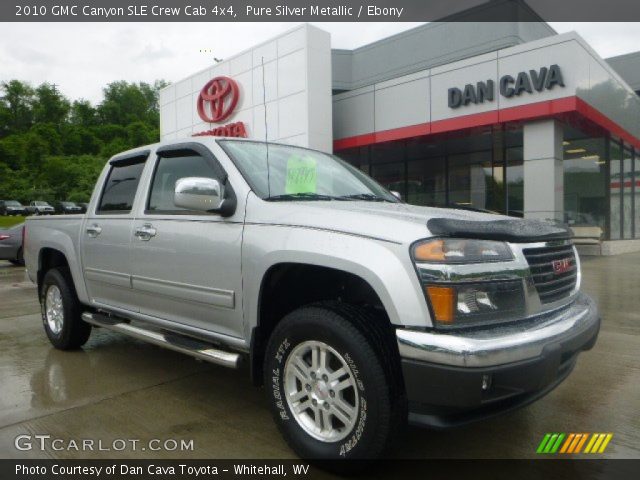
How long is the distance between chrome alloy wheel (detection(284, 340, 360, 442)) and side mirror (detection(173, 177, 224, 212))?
3.41 ft

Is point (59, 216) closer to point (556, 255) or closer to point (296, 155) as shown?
point (296, 155)

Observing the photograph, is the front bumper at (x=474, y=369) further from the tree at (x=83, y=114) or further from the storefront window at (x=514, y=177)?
the tree at (x=83, y=114)

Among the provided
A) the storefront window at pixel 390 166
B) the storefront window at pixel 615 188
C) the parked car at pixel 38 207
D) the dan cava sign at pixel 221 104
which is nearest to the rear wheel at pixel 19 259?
the dan cava sign at pixel 221 104

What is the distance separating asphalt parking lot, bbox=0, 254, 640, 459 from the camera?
3035 millimetres

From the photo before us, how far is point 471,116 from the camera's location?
603 inches

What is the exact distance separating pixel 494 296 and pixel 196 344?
1.92 meters

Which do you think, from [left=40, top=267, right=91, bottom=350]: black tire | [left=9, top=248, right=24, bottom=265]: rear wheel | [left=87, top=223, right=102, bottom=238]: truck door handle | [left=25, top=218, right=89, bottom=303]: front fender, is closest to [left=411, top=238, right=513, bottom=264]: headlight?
[left=87, top=223, right=102, bottom=238]: truck door handle

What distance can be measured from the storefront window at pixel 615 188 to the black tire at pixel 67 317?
16.6 meters

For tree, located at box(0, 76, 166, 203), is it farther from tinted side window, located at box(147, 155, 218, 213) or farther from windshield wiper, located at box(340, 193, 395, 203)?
windshield wiper, located at box(340, 193, 395, 203)

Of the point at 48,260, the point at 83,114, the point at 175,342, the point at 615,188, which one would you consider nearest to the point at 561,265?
the point at 175,342

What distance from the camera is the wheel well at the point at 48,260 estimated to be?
17.5ft

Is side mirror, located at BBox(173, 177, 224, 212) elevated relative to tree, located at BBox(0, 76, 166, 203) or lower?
lower

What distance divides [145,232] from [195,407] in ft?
4.20

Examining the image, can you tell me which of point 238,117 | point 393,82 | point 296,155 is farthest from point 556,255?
point 238,117
